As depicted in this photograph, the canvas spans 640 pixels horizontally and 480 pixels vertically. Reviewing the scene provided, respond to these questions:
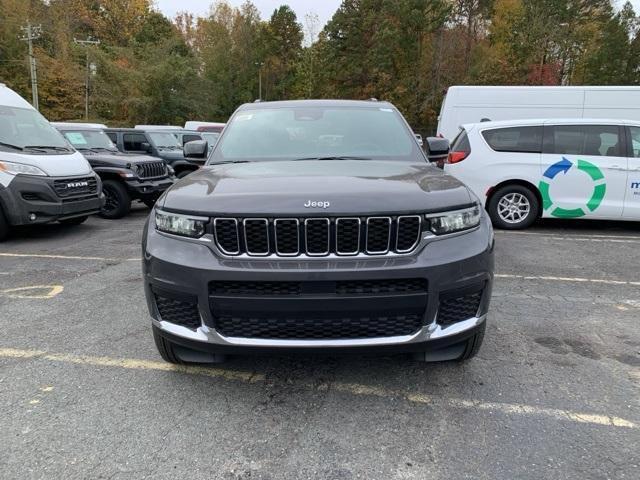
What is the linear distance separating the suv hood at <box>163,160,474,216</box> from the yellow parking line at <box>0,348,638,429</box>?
1134 millimetres

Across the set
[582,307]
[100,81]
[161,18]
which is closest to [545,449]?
[582,307]

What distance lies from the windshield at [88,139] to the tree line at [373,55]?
29.7 meters

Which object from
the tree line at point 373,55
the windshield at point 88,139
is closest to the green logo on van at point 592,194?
the windshield at point 88,139

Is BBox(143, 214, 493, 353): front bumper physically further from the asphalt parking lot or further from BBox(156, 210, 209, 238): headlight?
the asphalt parking lot

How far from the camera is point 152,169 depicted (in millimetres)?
10422

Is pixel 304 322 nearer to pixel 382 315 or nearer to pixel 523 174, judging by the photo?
pixel 382 315

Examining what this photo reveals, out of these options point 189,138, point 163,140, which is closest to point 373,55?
point 189,138

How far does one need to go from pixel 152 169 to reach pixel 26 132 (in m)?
2.75

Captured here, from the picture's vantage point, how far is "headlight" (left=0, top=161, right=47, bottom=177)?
7195mm

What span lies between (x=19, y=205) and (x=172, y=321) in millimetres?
5817

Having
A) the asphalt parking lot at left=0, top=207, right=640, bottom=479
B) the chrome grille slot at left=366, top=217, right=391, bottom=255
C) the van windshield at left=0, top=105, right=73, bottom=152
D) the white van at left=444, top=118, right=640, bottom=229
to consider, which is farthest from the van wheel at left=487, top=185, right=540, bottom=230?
the van windshield at left=0, top=105, right=73, bottom=152

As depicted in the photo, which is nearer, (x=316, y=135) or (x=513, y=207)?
(x=316, y=135)

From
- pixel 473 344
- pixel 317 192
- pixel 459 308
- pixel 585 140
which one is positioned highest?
pixel 585 140

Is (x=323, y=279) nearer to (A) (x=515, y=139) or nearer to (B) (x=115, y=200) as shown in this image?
(A) (x=515, y=139)
